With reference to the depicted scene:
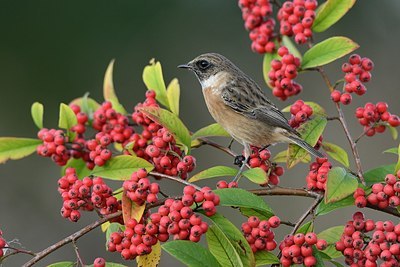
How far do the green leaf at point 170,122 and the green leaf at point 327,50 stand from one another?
31.5 inches

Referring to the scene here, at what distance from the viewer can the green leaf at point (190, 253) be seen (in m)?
2.48

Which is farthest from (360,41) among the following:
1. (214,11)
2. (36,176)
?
(36,176)

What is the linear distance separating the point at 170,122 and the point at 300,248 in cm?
90

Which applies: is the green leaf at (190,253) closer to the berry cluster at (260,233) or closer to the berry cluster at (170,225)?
the berry cluster at (170,225)

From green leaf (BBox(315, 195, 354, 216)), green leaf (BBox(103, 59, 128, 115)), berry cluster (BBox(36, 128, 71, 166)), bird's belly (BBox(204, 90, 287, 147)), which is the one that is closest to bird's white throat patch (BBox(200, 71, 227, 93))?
bird's belly (BBox(204, 90, 287, 147))

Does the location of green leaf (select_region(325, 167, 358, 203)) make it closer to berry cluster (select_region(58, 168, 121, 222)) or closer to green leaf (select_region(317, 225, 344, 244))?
green leaf (select_region(317, 225, 344, 244))

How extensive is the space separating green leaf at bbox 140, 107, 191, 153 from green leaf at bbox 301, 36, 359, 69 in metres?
0.80

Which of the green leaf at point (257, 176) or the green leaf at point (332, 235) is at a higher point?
the green leaf at point (257, 176)

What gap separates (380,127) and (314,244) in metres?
0.97

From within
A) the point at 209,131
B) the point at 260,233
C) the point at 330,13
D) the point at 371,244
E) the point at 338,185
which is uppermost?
the point at 330,13

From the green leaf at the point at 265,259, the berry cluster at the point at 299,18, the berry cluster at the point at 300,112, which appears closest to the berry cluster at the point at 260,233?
the green leaf at the point at 265,259

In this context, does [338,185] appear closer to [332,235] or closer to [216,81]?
[332,235]

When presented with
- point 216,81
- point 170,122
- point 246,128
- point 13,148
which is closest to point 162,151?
point 170,122

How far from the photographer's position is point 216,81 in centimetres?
493
